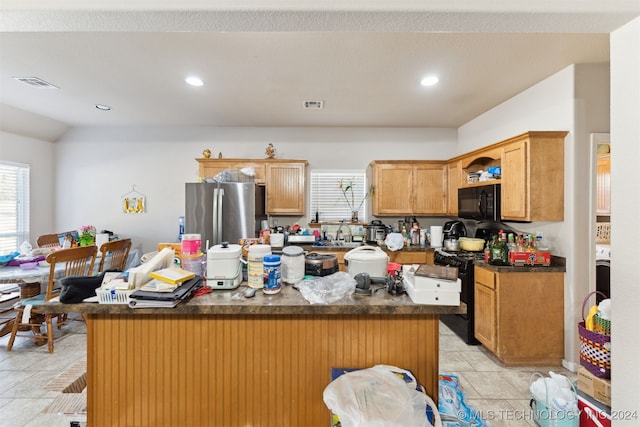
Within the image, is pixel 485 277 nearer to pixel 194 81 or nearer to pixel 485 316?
pixel 485 316

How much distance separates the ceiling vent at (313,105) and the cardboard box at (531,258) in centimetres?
268

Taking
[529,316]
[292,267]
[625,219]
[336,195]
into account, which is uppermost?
[336,195]

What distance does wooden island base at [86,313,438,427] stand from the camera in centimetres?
144

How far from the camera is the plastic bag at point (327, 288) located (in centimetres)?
138

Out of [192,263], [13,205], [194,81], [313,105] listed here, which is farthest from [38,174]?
[192,263]

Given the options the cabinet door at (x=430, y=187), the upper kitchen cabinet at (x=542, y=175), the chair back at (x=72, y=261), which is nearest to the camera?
the upper kitchen cabinet at (x=542, y=175)

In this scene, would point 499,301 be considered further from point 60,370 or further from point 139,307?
point 60,370

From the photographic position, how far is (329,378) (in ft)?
4.79

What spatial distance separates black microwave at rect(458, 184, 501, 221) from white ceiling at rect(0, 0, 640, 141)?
3.56 ft

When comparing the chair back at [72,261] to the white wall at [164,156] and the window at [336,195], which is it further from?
the window at [336,195]

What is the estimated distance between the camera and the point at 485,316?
279 cm

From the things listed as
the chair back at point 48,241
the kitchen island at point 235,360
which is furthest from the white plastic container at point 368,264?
the chair back at point 48,241

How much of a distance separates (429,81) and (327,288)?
2476 millimetres

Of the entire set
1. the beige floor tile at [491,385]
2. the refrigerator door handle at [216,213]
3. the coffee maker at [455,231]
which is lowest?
the beige floor tile at [491,385]
